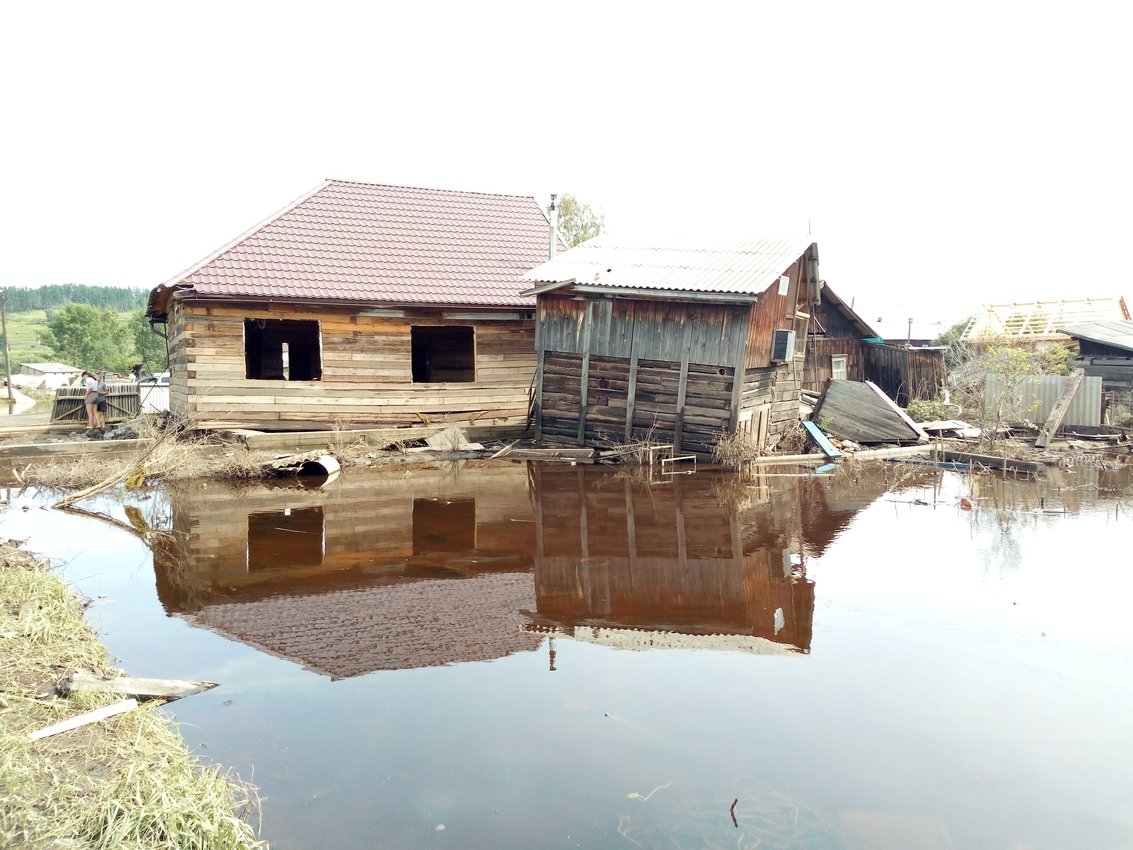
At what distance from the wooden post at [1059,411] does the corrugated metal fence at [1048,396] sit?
0.27 meters

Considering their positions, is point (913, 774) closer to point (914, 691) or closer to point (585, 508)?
point (914, 691)

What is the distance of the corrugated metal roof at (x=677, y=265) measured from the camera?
15445mm

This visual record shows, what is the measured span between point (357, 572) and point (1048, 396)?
16471 mm

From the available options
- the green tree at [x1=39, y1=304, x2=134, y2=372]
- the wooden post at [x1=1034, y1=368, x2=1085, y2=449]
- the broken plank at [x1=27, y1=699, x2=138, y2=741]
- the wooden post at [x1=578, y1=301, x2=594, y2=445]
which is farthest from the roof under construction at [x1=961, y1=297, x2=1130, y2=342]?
the green tree at [x1=39, y1=304, x2=134, y2=372]

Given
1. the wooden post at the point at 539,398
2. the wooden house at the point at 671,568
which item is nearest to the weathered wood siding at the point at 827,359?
the wooden post at the point at 539,398

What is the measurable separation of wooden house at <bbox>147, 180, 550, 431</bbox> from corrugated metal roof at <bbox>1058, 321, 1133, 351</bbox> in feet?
46.7

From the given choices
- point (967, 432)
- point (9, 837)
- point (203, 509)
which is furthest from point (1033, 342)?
point (9, 837)

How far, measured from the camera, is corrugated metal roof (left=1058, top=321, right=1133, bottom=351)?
21.0 meters

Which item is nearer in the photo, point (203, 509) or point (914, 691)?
point (914, 691)

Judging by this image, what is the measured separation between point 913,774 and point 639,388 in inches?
449

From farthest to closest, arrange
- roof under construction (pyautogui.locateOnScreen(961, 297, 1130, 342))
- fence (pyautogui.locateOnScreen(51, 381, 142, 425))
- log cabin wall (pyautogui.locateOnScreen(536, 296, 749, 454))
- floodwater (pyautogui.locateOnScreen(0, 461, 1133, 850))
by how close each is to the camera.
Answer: roof under construction (pyautogui.locateOnScreen(961, 297, 1130, 342)) < fence (pyautogui.locateOnScreen(51, 381, 142, 425)) < log cabin wall (pyautogui.locateOnScreen(536, 296, 749, 454)) < floodwater (pyautogui.locateOnScreen(0, 461, 1133, 850))

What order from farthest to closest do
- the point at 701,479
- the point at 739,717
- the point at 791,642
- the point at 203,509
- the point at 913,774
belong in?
the point at 701,479 < the point at 203,509 < the point at 791,642 < the point at 739,717 < the point at 913,774

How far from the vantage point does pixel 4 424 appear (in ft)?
68.8

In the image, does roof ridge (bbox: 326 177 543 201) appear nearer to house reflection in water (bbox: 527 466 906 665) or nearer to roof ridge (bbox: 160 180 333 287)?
roof ridge (bbox: 160 180 333 287)
